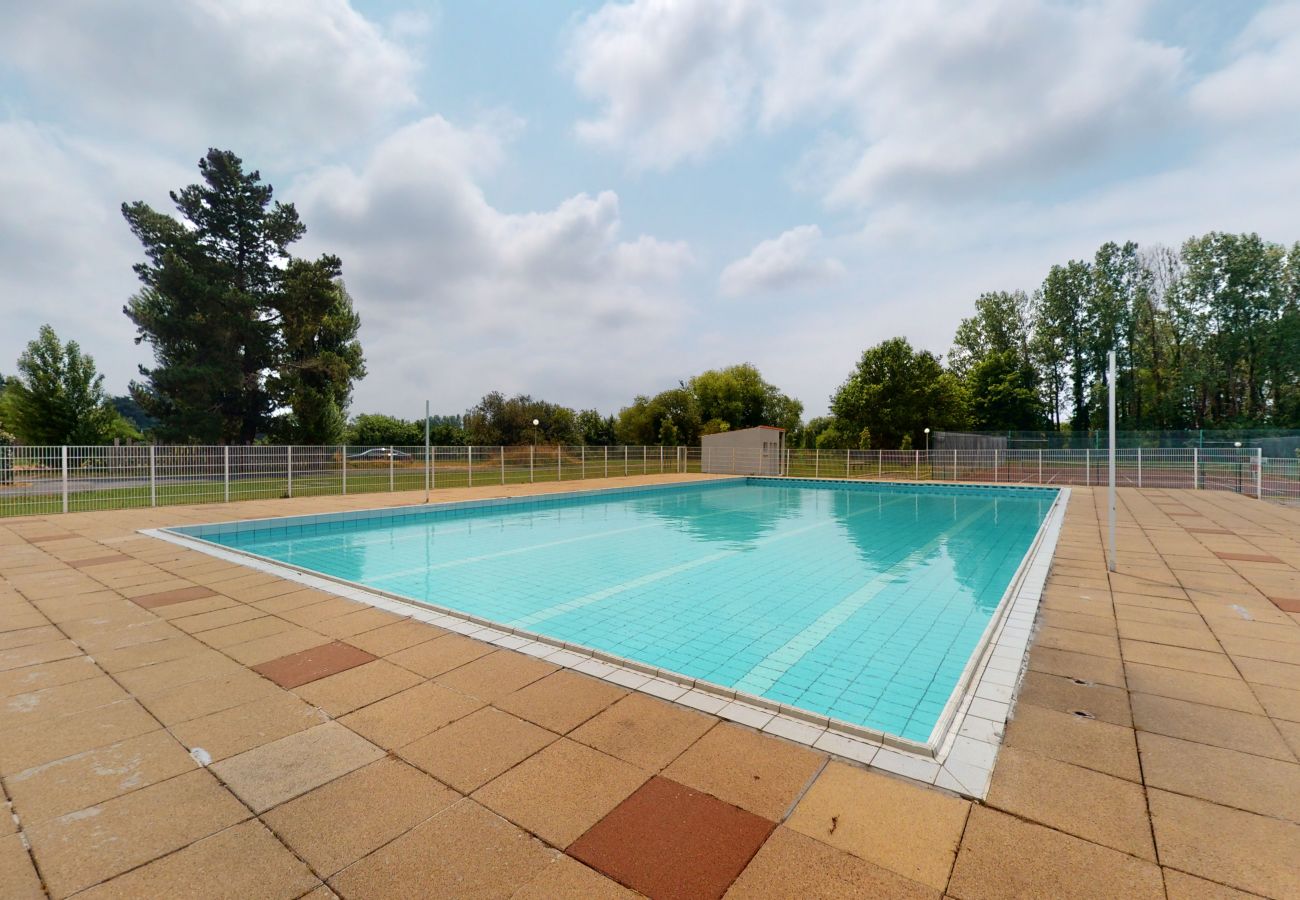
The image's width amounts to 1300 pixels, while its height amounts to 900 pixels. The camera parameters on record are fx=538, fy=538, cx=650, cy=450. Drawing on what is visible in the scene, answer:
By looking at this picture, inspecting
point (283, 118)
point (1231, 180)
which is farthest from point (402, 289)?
point (1231, 180)

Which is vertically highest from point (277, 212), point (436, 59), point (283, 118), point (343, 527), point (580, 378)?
point (277, 212)

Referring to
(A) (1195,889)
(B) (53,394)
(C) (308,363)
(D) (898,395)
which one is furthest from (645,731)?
(B) (53,394)

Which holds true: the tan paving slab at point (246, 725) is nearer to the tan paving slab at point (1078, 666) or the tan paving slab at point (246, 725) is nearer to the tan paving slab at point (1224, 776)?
the tan paving slab at point (1224, 776)

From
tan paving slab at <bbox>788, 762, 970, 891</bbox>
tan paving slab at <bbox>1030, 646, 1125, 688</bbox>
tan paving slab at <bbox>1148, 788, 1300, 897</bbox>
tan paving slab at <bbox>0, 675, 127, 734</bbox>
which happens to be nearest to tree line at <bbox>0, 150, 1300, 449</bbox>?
tan paving slab at <bbox>0, 675, 127, 734</bbox>

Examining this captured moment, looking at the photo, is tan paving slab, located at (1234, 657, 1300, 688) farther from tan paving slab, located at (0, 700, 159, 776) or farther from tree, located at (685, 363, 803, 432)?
tree, located at (685, 363, 803, 432)

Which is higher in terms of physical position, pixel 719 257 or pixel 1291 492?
pixel 719 257

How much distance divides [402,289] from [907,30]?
61.3 ft

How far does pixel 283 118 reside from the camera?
10469 millimetres

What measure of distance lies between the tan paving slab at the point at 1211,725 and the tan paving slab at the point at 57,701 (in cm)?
524

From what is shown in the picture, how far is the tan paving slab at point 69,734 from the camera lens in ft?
7.48

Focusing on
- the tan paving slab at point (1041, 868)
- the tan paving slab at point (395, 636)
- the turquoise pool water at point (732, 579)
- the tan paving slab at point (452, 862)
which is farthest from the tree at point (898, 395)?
the tan paving slab at point (452, 862)

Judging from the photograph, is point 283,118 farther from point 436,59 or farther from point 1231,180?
point 1231,180

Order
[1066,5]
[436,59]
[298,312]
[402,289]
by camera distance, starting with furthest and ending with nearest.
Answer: [298,312] → [402,289] → [436,59] → [1066,5]

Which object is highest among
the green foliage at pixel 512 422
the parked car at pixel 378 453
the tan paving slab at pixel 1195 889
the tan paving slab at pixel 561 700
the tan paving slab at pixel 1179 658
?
the green foliage at pixel 512 422
